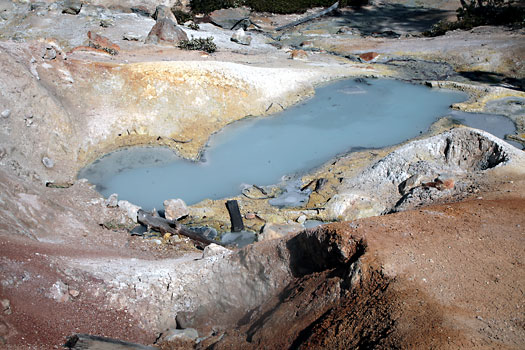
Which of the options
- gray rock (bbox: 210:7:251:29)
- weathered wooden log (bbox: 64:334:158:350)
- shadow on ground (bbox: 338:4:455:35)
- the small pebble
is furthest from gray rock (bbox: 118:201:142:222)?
shadow on ground (bbox: 338:4:455:35)

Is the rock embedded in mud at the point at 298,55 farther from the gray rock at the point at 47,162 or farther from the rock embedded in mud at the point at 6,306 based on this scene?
the rock embedded in mud at the point at 6,306

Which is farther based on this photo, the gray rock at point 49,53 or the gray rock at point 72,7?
the gray rock at point 72,7

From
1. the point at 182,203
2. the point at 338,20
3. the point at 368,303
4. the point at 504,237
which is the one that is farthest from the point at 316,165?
the point at 338,20

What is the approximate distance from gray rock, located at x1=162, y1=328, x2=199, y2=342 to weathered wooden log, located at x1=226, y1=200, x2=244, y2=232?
4.04m

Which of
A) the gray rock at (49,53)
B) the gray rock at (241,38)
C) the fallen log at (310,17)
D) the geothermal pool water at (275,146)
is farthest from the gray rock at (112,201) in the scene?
the fallen log at (310,17)

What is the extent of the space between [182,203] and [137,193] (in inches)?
73.6

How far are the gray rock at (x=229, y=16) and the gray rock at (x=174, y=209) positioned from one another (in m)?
18.8

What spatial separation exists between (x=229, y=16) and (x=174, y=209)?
2104 centimetres

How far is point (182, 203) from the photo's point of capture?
11.2 meters

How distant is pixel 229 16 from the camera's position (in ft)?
95.1

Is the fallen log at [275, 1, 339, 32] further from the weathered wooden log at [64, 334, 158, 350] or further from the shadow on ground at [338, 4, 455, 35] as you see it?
the weathered wooden log at [64, 334, 158, 350]

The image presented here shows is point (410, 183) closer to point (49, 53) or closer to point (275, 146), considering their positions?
point (275, 146)

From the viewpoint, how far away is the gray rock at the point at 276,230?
9727 mm

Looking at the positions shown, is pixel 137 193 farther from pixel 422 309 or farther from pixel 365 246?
pixel 422 309
